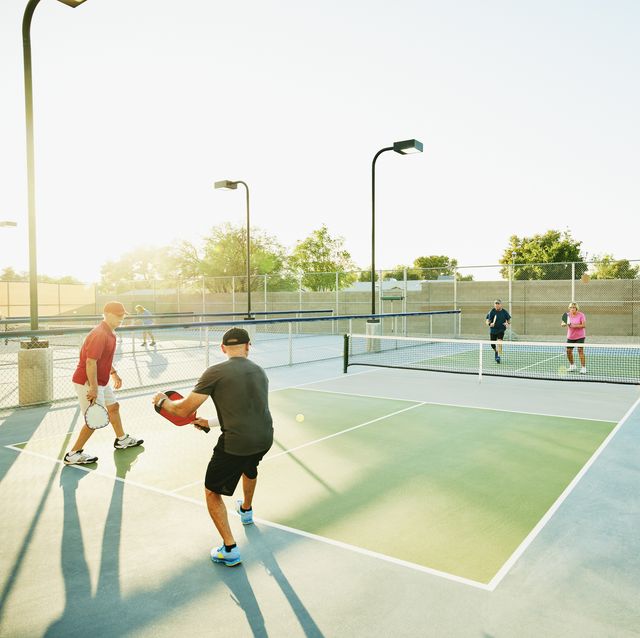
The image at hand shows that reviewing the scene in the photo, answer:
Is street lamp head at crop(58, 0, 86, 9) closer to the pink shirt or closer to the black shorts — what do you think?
the black shorts

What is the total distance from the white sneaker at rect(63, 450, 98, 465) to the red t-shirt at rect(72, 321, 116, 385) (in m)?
0.90

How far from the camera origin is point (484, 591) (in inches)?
159

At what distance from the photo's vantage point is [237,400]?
441 cm

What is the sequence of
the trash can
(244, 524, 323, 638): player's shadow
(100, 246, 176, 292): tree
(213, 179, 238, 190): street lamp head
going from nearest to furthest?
(244, 524, 323, 638): player's shadow
the trash can
(213, 179, 238, 190): street lamp head
(100, 246, 176, 292): tree

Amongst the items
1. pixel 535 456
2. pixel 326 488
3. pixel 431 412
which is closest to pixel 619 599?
pixel 326 488

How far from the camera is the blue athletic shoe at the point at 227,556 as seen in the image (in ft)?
14.6

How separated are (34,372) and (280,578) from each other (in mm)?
8519

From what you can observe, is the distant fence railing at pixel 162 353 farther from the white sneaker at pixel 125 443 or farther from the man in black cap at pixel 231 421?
the man in black cap at pixel 231 421

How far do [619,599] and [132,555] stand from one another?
3.74 m

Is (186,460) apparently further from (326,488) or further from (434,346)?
(434,346)

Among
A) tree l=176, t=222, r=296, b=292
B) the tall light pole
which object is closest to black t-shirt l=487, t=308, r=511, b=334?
the tall light pole

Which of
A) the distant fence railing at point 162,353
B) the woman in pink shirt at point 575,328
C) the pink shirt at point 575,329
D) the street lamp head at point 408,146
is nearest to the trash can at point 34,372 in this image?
the distant fence railing at point 162,353

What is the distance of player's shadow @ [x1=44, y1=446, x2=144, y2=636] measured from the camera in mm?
3754

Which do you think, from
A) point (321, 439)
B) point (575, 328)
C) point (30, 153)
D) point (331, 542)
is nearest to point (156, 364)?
point (30, 153)
